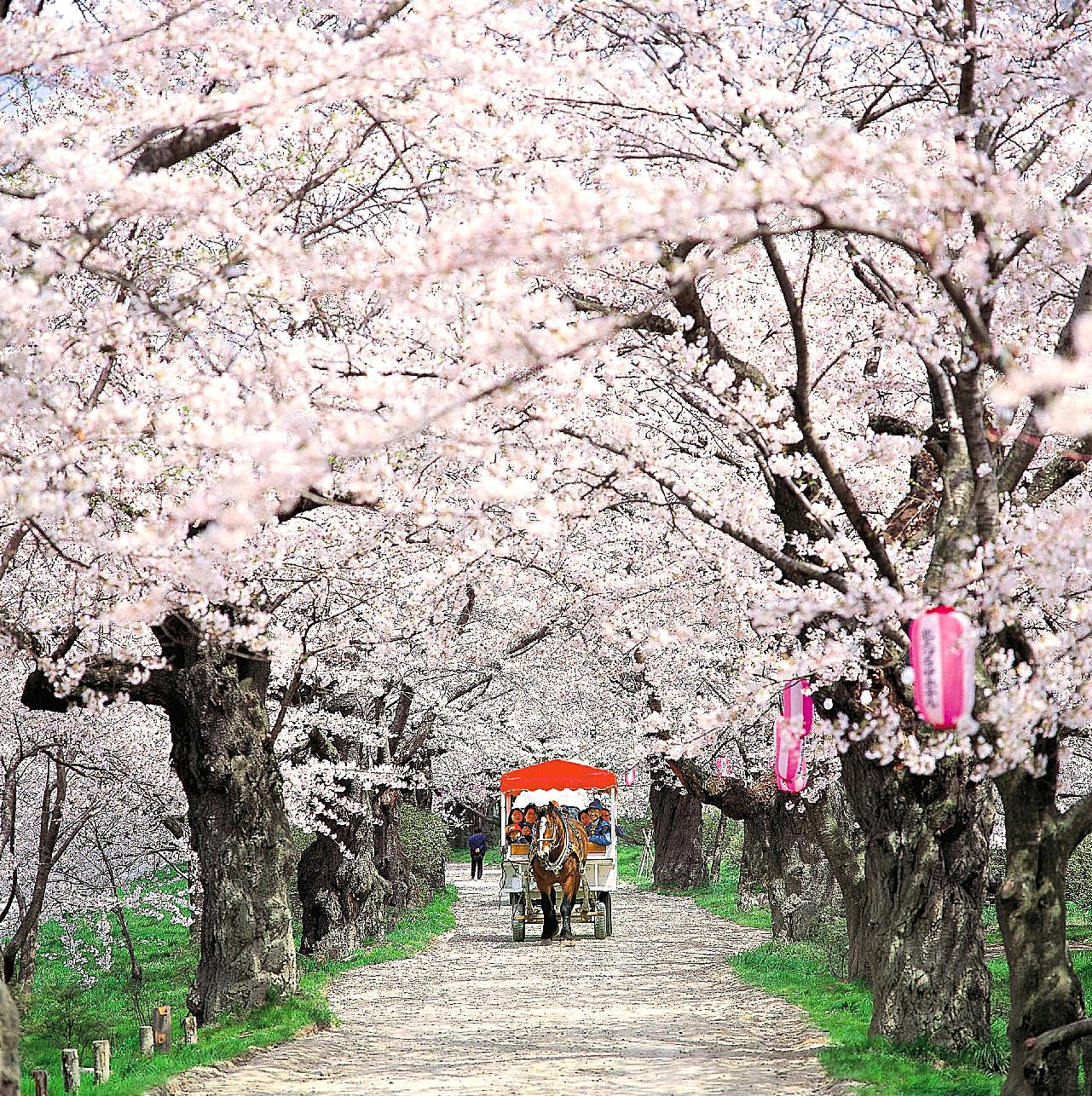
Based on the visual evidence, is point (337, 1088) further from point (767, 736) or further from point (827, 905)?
point (767, 736)

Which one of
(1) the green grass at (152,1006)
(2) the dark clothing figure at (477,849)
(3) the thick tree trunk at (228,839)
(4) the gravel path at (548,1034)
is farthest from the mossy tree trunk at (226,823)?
(2) the dark clothing figure at (477,849)

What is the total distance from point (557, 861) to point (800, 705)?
10.9 meters

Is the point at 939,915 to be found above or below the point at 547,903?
above

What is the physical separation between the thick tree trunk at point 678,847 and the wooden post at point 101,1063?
2648 cm

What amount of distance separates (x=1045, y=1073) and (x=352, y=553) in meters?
7.89

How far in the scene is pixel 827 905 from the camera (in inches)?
823

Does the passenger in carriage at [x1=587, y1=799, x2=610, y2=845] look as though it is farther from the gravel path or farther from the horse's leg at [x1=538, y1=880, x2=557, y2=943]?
the gravel path

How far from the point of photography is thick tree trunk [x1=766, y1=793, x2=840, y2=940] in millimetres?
20250

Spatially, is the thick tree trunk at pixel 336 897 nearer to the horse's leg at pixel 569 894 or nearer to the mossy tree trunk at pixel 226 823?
the horse's leg at pixel 569 894

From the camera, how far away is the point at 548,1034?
12883 mm

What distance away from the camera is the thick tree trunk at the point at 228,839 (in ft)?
42.0

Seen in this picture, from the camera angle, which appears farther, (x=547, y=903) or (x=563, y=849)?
(x=547, y=903)

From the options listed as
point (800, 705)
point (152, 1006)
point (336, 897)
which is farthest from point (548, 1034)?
point (336, 897)

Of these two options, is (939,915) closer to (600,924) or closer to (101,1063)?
(101,1063)
